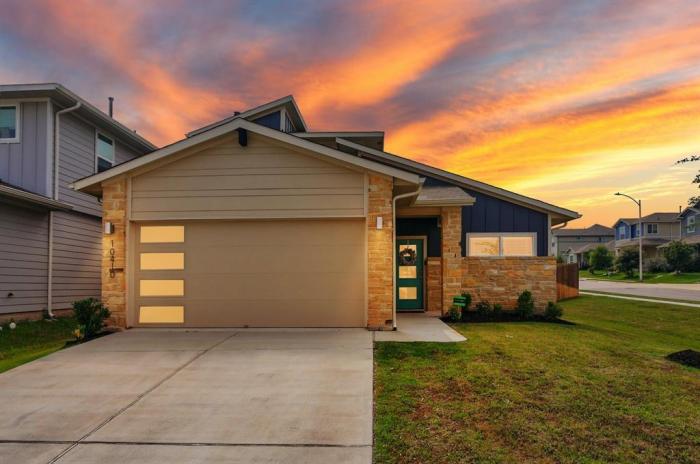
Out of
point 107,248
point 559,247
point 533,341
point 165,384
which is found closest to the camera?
point 165,384

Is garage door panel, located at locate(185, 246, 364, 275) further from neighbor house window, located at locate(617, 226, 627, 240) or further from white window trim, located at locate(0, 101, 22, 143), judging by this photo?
neighbor house window, located at locate(617, 226, 627, 240)

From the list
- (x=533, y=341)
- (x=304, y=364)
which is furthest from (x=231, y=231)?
(x=533, y=341)

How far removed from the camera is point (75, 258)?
12750 mm

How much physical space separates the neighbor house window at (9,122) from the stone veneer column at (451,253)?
12.3 meters

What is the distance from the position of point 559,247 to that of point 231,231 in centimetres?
7451

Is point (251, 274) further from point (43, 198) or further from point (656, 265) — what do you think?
point (656, 265)

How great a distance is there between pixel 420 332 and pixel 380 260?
165cm

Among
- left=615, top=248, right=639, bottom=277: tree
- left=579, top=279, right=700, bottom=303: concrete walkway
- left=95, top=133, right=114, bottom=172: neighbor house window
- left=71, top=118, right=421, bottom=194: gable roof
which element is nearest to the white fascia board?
left=71, top=118, right=421, bottom=194: gable roof

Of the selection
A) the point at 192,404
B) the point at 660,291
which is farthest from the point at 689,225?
the point at 192,404

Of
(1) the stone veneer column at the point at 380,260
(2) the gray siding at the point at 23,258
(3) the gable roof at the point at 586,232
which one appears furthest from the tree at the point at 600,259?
(2) the gray siding at the point at 23,258

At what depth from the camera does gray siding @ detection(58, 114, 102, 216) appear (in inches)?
473

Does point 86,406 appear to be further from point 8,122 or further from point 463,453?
point 8,122

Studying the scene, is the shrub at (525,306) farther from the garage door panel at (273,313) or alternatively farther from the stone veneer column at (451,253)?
the garage door panel at (273,313)

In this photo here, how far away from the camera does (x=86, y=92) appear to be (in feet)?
56.1
